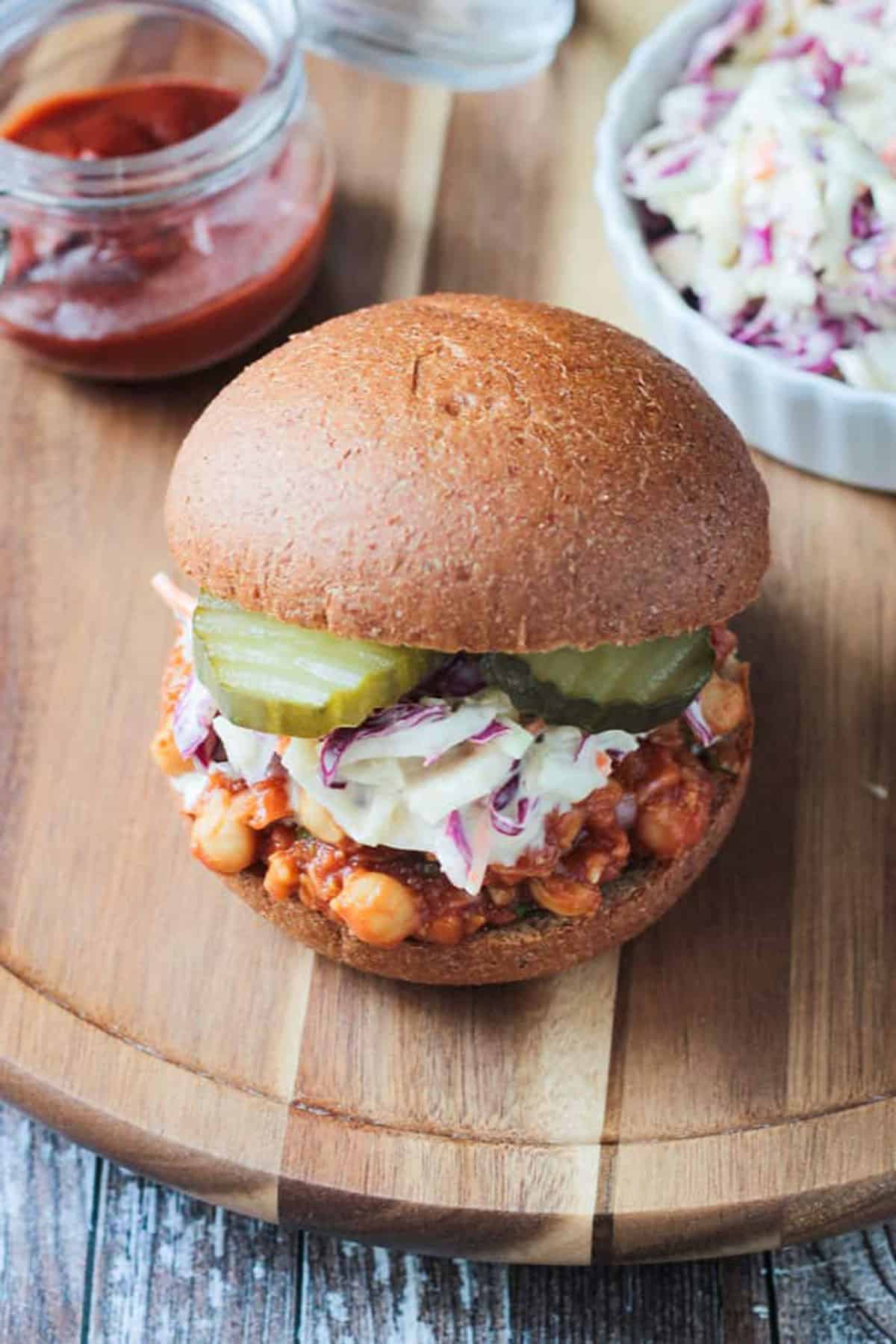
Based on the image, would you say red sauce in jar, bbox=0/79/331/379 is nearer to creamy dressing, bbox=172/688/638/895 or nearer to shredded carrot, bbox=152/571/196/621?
shredded carrot, bbox=152/571/196/621

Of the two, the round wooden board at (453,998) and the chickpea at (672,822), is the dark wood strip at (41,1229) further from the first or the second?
the chickpea at (672,822)

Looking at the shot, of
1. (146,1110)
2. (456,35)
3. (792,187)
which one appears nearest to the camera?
(146,1110)

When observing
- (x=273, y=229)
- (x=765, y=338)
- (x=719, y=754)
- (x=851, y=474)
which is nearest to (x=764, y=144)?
(x=765, y=338)

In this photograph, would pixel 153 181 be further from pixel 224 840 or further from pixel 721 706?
pixel 721 706

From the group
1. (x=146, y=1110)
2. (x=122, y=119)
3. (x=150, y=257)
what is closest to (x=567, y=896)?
(x=146, y=1110)

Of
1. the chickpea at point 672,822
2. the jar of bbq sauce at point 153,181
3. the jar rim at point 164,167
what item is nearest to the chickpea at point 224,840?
the chickpea at point 672,822

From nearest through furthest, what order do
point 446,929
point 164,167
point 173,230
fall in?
1. point 446,929
2. point 164,167
3. point 173,230
